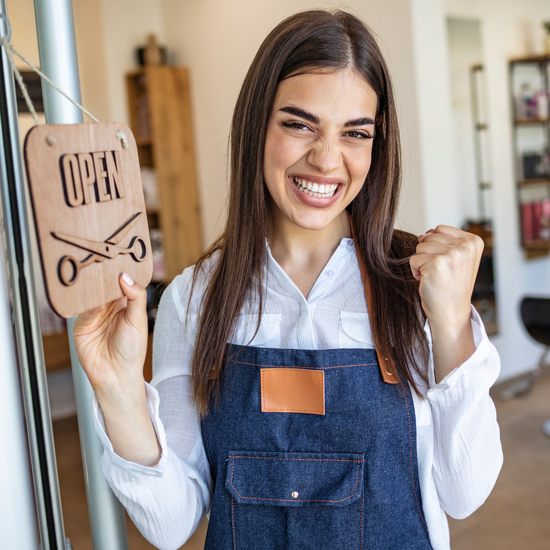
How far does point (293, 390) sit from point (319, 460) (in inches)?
5.4

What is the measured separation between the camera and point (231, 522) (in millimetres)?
1114

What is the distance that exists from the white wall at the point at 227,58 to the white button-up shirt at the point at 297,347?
2124 mm

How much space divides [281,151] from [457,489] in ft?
2.37

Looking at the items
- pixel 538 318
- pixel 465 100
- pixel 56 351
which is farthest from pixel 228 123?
pixel 538 318

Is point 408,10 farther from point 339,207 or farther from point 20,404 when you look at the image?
point 20,404

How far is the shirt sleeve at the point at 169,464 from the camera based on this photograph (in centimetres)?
93

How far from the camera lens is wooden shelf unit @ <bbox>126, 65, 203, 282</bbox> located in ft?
14.7

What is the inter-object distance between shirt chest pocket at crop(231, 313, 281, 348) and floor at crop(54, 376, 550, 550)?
210 cm

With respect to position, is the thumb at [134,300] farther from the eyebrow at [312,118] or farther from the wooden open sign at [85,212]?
the eyebrow at [312,118]

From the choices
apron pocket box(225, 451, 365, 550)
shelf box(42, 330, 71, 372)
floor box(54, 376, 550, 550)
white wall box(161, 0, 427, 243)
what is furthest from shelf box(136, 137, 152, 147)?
apron pocket box(225, 451, 365, 550)

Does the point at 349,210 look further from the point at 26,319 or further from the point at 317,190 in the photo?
the point at 26,319

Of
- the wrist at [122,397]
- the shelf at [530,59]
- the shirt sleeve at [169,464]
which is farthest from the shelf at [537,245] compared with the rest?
the wrist at [122,397]

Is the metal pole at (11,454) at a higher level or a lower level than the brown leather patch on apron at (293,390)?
higher

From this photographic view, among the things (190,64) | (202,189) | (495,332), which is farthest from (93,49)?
(495,332)
